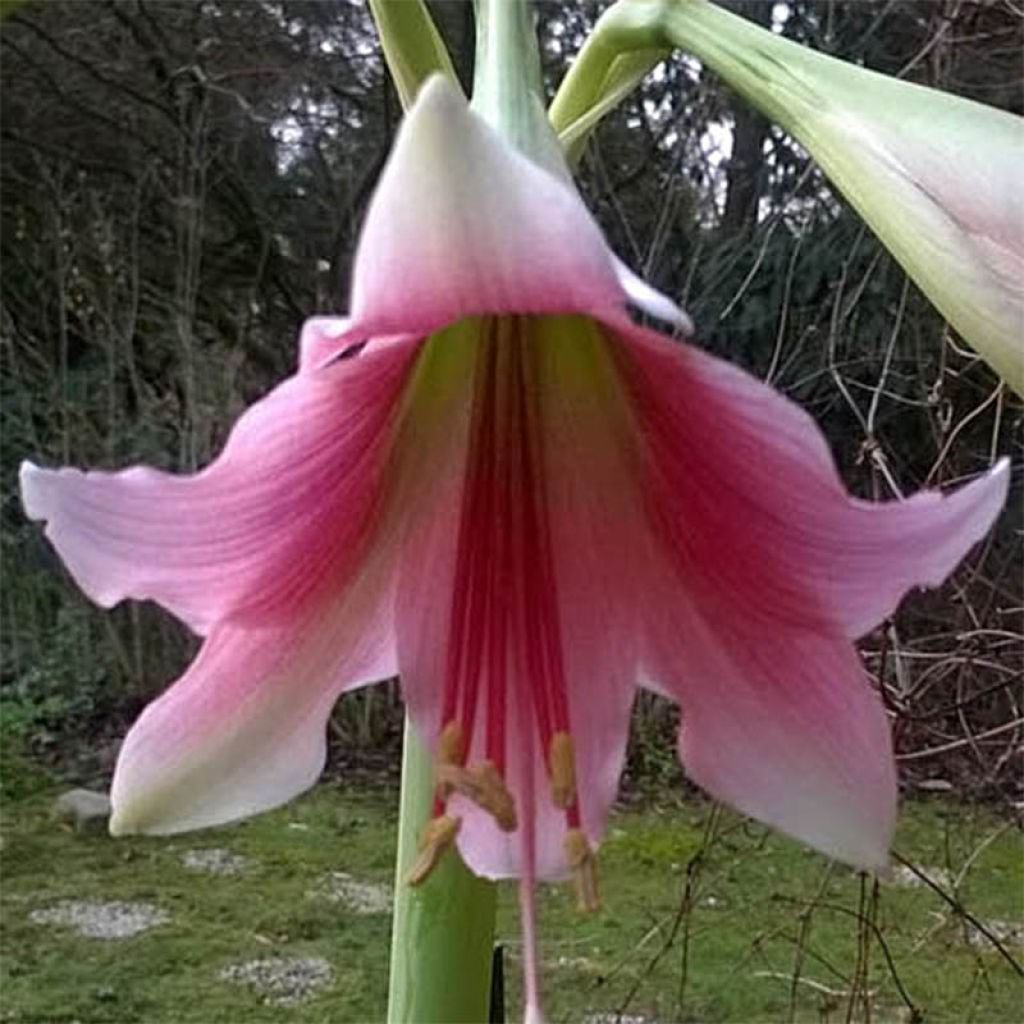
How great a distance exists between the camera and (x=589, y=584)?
32 cm

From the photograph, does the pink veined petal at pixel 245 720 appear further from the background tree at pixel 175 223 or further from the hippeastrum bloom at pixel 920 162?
the background tree at pixel 175 223

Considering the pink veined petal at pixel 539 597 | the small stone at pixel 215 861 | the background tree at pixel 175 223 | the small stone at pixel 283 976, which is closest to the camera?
the pink veined petal at pixel 539 597

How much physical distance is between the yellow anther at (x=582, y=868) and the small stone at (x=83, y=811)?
8.10 feet

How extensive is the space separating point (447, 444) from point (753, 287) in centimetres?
221

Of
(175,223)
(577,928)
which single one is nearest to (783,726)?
(577,928)

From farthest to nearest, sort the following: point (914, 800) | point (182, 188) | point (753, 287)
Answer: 1. point (182, 188)
2. point (753, 287)
3. point (914, 800)

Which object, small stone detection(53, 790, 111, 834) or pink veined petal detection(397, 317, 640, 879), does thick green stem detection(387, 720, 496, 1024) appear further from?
small stone detection(53, 790, 111, 834)

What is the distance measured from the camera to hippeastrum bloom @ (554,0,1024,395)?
0.25m

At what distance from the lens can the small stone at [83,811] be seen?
269cm

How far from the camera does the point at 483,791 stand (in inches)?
11.3

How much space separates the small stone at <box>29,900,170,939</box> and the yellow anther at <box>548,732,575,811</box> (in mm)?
2089

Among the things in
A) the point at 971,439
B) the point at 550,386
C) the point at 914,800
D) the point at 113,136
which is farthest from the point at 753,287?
the point at 550,386

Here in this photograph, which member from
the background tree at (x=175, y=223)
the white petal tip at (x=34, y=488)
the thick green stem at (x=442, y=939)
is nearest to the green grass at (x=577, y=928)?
the background tree at (x=175, y=223)

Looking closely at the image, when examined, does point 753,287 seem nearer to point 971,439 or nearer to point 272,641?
point 971,439
